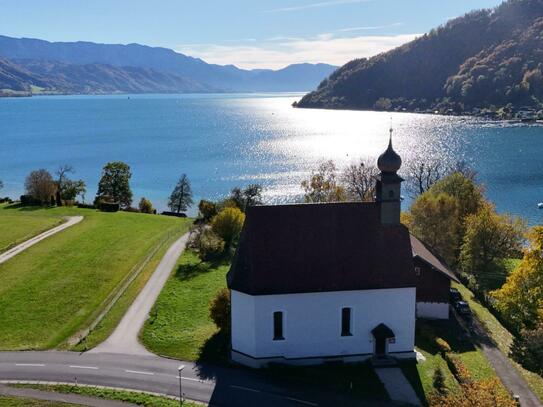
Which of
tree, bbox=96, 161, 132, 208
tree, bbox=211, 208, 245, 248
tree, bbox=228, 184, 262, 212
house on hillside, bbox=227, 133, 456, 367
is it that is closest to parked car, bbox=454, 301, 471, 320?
house on hillside, bbox=227, 133, 456, 367

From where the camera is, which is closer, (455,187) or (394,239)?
(394,239)

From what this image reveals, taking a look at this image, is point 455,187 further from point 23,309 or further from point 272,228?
point 23,309

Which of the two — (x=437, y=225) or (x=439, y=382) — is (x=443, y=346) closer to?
(x=439, y=382)

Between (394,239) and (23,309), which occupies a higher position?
(394,239)

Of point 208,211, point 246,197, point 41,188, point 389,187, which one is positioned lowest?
point 208,211

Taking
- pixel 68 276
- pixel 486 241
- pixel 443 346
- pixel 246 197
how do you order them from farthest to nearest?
pixel 246 197
pixel 486 241
pixel 68 276
pixel 443 346

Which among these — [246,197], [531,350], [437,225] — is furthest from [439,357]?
[246,197]

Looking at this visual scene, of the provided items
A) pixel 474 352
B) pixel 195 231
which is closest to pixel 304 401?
pixel 474 352

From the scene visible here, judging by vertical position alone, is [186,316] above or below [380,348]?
below
